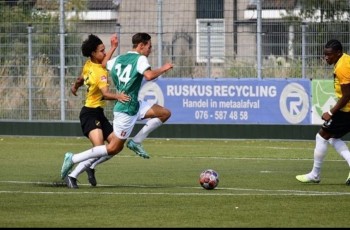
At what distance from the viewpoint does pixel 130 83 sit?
16125mm

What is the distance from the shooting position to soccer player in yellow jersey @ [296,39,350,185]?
1677cm

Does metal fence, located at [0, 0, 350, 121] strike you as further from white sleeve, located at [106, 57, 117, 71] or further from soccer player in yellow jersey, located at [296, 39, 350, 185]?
white sleeve, located at [106, 57, 117, 71]

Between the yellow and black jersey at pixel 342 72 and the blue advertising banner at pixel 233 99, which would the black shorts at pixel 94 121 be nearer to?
the yellow and black jersey at pixel 342 72

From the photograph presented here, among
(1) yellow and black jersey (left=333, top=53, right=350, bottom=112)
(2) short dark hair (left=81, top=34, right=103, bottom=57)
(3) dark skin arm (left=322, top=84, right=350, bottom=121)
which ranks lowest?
(3) dark skin arm (left=322, top=84, right=350, bottom=121)

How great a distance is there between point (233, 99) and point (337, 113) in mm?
12754

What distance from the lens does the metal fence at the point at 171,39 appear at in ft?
97.4

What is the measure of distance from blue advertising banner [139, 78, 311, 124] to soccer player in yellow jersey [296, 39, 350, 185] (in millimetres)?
11876

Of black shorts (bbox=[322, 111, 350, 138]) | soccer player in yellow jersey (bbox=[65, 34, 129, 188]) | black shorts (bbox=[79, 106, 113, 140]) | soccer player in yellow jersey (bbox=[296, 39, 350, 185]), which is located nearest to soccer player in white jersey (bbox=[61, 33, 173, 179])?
soccer player in yellow jersey (bbox=[65, 34, 129, 188])

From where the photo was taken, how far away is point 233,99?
29.8 meters

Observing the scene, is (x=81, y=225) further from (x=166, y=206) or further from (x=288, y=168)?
(x=288, y=168)

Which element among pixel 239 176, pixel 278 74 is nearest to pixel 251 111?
pixel 278 74

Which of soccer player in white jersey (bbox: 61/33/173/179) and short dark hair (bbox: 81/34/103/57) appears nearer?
soccer player in white jersey (bbox: 61/33/173/179)

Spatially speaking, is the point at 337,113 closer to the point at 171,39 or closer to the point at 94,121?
the point at 94,121

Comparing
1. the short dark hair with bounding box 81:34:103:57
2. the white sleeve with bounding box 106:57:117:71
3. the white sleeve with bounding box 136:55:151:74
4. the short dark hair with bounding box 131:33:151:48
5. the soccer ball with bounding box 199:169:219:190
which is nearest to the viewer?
the white sleeve with bounding box 136:55:151:74
